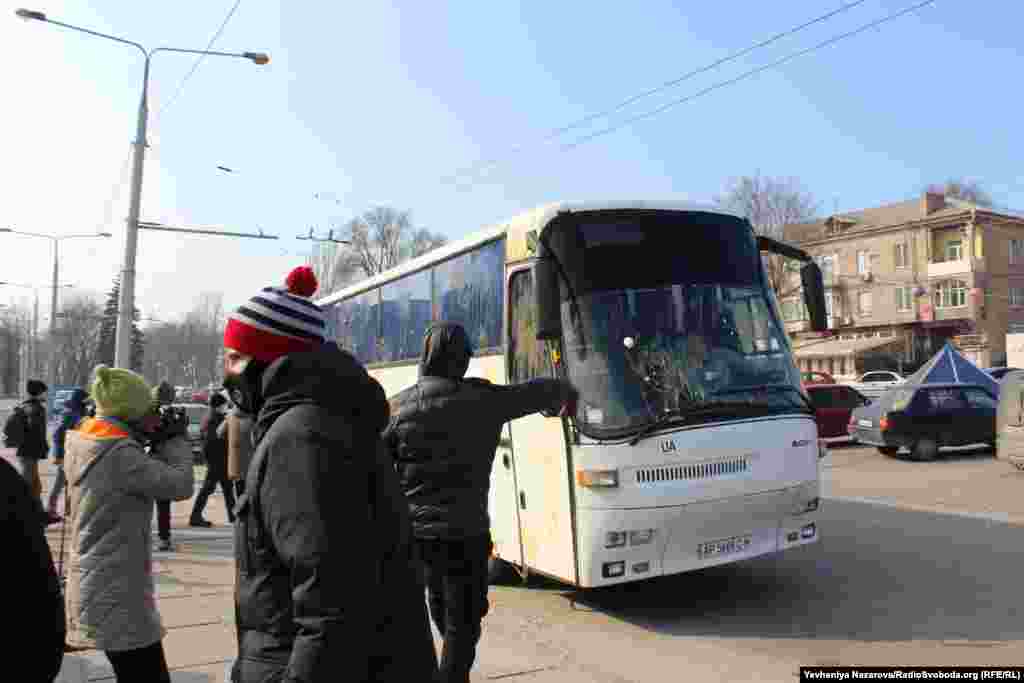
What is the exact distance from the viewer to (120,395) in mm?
4305

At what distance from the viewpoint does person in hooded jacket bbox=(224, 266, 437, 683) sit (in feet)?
6.71

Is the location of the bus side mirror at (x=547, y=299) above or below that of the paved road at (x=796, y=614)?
above

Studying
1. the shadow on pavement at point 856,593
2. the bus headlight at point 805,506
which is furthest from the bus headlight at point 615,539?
the bus headlight at point 805,506

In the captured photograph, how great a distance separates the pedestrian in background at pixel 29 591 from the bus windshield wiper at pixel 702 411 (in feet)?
16.2

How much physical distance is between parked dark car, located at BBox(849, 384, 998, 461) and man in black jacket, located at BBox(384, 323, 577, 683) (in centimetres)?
1665

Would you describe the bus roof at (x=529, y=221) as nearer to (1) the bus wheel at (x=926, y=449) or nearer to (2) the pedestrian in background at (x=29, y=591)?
(2) the pedestrian in background at (x=29, y=591)

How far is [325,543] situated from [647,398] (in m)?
4.99

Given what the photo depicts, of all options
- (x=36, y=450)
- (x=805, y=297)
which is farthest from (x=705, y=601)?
(x=36, y=450)

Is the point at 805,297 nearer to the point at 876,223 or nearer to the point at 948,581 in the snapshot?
the point at 948,581

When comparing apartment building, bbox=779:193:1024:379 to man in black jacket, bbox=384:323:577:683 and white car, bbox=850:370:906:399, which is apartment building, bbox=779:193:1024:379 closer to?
white car, bbox=850:370:906:399

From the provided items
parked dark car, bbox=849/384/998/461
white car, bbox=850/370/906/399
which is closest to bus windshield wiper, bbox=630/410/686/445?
parked dark car, bbox=849/384/998/461

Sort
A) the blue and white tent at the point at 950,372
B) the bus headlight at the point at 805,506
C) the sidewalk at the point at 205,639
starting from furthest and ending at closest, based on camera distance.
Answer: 1. the blue and white tent at the point at 950,372
2. the bus headlight at the point at 805,506
3. the sidewalk at the point at 205,639

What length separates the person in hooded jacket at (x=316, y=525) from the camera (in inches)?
80.5

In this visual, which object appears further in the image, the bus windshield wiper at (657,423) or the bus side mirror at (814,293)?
the bus side mirror at (814,293)
